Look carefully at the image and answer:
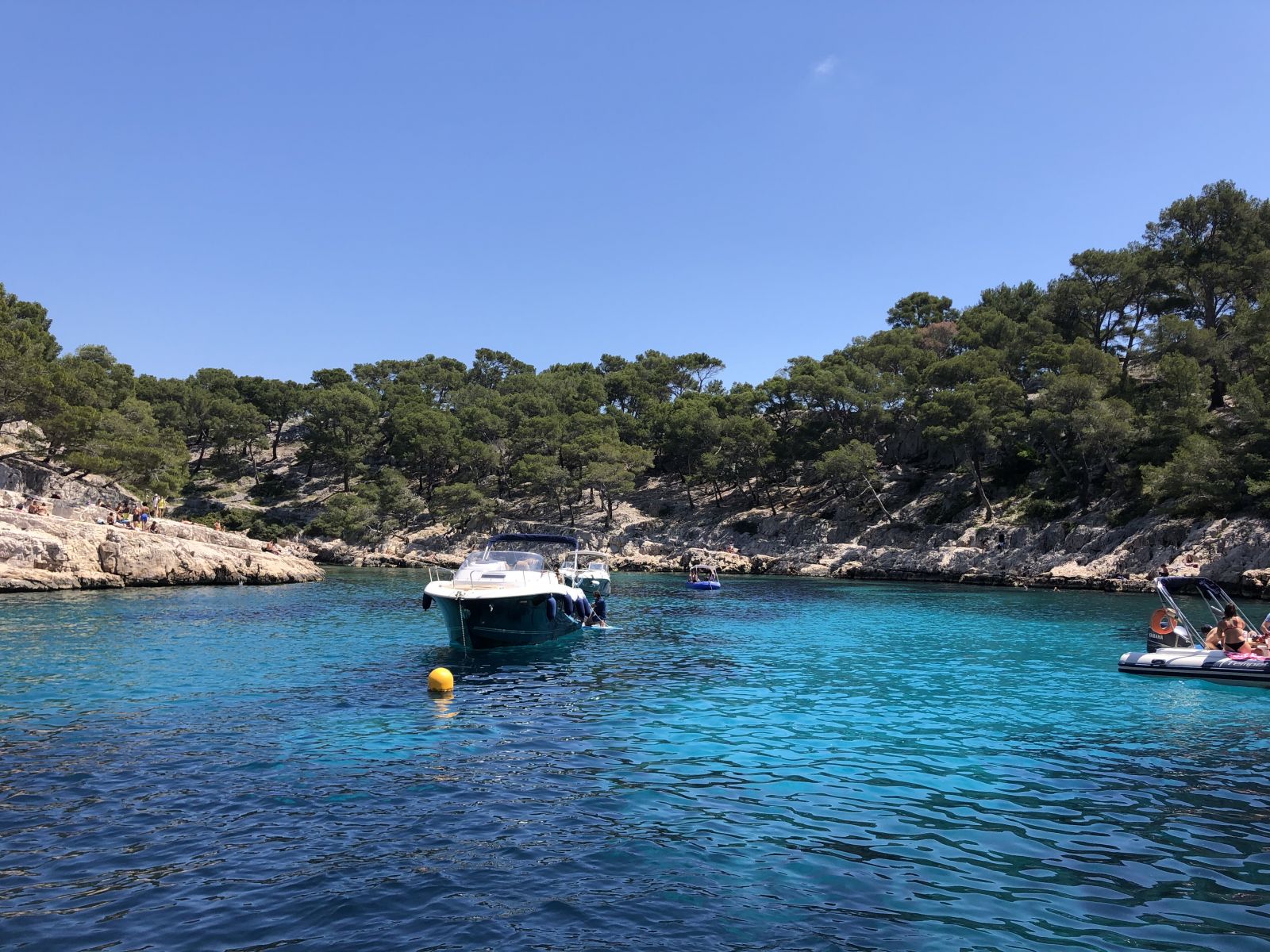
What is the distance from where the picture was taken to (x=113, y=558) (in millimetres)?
42156

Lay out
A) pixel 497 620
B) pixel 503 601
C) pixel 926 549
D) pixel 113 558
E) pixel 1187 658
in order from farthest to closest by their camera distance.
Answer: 1. pixel 926 549
2. pixel 113 558
3. pixel 497 620
4. pixel 503 601
5. pixel 1187 658

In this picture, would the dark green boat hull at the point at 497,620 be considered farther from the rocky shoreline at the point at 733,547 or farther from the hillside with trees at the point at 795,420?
the hillside with trees at the point at 795,420

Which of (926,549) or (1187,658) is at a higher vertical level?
(926,549)

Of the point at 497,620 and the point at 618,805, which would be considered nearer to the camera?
the point at 618,805

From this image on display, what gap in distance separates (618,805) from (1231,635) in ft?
61.7

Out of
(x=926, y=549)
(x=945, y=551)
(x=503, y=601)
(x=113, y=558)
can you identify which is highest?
(x=926, y=549)

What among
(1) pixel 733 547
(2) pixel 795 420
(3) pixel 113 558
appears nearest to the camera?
(3) pixel 113 558

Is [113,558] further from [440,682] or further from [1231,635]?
[1231,635]

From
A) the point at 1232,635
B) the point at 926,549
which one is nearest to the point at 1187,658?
the point at 1232,635

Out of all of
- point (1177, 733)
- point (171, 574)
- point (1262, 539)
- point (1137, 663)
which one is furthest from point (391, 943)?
point (1262, 539)

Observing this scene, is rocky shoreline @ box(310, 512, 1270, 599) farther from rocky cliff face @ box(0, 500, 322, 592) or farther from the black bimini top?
the black bimini top

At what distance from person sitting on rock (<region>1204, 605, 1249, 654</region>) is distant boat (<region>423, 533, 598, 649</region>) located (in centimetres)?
1828

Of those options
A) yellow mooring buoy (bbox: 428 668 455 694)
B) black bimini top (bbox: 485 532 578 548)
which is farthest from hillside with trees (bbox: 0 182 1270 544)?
yellow mooring buoy (bbox: 428 668 455 694)

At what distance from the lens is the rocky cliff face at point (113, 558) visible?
37844 millimetres
